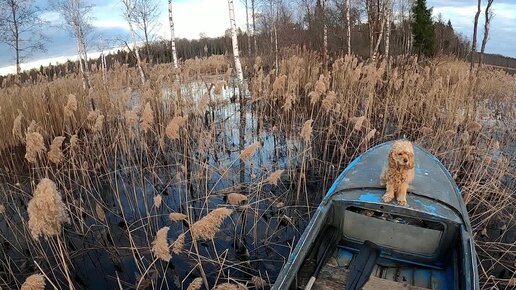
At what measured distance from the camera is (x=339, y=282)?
3.14m

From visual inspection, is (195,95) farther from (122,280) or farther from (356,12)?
(356,12)

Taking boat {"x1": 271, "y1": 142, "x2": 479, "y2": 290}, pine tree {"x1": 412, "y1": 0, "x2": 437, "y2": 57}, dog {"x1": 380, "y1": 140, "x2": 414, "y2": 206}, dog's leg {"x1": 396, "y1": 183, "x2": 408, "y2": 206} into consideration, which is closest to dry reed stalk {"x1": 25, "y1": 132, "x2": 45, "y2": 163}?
boat {"x1": 271, "y1": 142, "x2": 479, "y2": 290}

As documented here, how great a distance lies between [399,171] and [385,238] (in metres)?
0.82

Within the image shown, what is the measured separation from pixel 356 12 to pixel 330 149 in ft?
48.6

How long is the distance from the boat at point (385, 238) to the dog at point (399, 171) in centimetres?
8

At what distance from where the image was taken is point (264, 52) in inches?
642

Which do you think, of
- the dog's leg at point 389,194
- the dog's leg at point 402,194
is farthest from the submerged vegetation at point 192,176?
the dog's leg at point 402,194

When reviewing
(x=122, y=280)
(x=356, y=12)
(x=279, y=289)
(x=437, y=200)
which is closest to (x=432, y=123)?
(x=437, y=200)

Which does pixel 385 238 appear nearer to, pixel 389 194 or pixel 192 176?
pixel 389 194

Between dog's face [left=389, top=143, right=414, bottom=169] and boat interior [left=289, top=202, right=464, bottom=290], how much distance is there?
1.45 ft

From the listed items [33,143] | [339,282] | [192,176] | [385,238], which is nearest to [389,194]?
[385,238]

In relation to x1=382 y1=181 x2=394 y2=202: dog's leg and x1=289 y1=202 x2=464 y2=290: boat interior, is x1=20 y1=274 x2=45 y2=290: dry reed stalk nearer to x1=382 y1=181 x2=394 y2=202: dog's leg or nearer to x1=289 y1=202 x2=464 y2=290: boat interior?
x1=289 y1=202 x2=464 y2=290: boat interior

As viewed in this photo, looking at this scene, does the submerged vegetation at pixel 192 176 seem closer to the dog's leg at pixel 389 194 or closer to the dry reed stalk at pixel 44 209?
the dry reed stalk at pixel 44 209

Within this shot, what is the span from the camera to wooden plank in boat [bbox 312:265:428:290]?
118 inches
